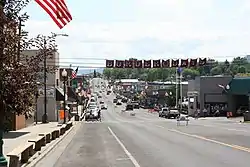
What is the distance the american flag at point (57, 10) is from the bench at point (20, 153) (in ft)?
13.7

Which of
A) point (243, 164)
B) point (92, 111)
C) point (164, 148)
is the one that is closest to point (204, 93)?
point (92, 111)

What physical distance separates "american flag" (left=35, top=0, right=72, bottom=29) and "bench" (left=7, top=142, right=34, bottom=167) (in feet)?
13.7

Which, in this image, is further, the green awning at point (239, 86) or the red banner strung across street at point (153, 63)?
the green awning at point (239, 86)

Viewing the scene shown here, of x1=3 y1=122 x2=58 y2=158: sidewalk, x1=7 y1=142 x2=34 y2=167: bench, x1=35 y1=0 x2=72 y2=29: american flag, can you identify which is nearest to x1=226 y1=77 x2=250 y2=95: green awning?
x1=3 y1=122 x2=58 y2=158: sidewalk

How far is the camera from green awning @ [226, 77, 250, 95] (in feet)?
258

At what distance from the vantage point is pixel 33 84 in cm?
1512

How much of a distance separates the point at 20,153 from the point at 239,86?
67069 millimetres

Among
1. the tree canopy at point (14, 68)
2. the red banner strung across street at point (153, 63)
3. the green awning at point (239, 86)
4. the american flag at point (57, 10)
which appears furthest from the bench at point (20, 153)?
the green awning at point (239, 86)

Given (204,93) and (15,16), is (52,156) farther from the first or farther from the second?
(204,93)

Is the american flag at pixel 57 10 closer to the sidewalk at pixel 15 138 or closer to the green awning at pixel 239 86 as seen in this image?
the sidewalk at pixel 15 138

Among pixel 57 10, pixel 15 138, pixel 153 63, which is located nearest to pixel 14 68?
pixel 57 10

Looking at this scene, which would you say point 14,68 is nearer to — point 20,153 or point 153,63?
point 20,153

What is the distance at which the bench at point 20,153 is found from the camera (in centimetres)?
1563

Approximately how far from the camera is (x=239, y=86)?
8075 cm
